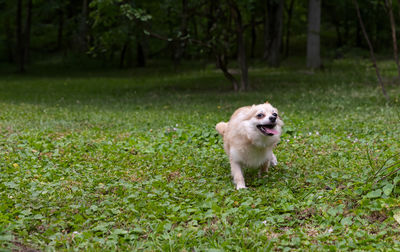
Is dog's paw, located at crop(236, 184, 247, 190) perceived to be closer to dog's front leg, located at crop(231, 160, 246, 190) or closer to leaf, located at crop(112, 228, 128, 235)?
dog's front leg, located at crop(231, 160, 246, 190)

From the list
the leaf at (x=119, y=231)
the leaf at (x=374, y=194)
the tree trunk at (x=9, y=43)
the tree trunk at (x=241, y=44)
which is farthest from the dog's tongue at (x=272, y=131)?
the tree trunk at (x=9, y=43)

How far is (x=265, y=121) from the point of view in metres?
5.05

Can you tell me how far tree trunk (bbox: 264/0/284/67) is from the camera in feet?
94.7

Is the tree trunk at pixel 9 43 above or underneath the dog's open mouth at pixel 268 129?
above

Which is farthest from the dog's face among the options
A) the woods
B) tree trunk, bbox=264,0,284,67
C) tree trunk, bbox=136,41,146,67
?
tree trunk, bbox=136,41,146,67

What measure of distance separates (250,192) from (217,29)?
1545 centimetres

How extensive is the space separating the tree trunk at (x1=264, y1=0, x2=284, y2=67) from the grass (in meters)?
17.7

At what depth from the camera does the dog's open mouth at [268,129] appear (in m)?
5.08

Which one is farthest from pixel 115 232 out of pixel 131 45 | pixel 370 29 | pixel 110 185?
pixel 370 29

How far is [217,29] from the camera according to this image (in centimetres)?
A: 1977

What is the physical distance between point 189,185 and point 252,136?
1098mm

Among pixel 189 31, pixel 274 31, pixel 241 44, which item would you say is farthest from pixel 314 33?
pixel 241 44

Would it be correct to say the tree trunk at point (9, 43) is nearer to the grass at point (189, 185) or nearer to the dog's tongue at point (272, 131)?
the grass at point (189, 185)

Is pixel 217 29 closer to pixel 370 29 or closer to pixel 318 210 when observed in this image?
pixel 318 210
